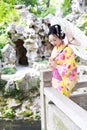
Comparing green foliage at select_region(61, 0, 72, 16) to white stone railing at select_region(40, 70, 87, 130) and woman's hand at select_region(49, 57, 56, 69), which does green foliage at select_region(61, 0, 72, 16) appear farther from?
woman's hand at select_region(49, 57, 56, 69)

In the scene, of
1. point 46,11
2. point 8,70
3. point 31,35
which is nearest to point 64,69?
point 8,70

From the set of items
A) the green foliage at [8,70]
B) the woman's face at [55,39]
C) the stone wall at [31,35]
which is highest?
the woman's face at [55,39]

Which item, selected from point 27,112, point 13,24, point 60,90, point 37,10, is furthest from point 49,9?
point 60,90

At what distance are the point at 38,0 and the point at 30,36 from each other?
11.7 metres

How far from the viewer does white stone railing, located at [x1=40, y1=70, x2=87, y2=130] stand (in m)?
3.12

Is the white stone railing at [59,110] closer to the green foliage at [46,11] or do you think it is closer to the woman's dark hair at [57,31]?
the woman's dark hair at [57,31]

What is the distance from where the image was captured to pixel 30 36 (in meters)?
17.5

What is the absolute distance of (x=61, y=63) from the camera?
4.08 metres

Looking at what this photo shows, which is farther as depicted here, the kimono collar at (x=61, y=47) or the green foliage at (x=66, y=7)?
the green foliage at (x=66, y=7)

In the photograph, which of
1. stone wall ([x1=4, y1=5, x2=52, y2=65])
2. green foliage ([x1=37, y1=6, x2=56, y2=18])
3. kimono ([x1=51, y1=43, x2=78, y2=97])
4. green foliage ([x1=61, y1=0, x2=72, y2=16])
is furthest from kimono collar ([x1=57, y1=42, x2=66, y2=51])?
green foliage ([x1=37, y1=6, x2=56, y2=18])

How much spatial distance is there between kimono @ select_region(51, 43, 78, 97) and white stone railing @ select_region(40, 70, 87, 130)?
13cm

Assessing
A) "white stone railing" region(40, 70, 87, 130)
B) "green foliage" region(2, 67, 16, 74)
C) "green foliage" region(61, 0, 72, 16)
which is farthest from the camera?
"green foliage" region(61, 0, 72, 16)

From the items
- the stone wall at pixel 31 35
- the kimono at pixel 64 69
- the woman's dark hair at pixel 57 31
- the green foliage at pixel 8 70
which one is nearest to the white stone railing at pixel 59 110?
the kimono at pixel 64 69

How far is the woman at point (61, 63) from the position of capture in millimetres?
4035
